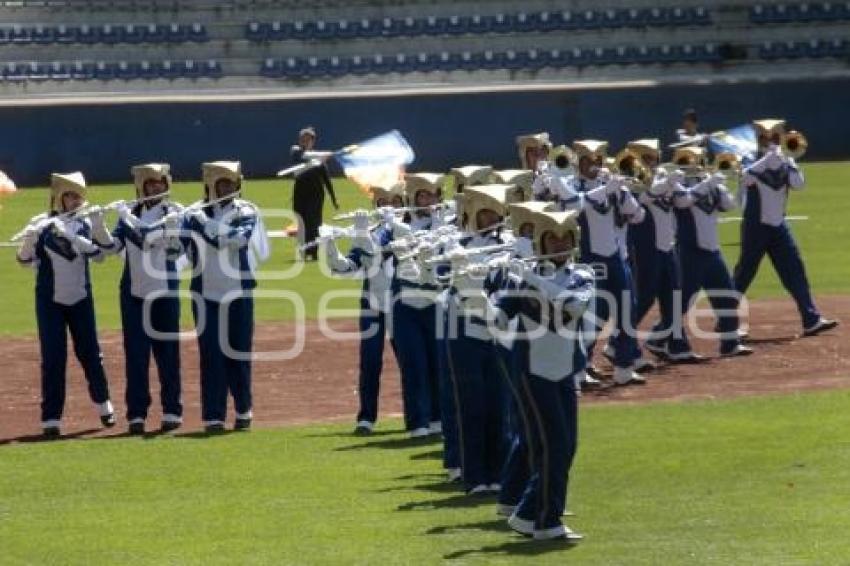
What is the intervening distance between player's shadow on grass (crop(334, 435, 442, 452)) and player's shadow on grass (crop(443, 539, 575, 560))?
4.22 m

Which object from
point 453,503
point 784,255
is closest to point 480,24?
point 784,255

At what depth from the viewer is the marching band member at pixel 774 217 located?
69.9 ft

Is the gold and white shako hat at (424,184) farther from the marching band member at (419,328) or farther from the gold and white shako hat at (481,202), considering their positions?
the gold and white shako hat at (481,202)

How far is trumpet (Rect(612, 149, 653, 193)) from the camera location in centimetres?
1969

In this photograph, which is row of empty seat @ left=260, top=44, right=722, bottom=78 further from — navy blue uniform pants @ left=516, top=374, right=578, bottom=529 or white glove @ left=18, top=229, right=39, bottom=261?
navy blue uniform pants @ left=516, top=374, right=578, bottom=529

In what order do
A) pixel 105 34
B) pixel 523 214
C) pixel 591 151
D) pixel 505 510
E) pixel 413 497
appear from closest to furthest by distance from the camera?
pixel 523 214 < pixel 505 510 < pixel 413 497 < pixel 591 151 < pixel 105 34

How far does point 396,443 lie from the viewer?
16750 mm

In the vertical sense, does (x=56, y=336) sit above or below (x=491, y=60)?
above

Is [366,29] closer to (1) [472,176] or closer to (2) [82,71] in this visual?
(2) [82,71]

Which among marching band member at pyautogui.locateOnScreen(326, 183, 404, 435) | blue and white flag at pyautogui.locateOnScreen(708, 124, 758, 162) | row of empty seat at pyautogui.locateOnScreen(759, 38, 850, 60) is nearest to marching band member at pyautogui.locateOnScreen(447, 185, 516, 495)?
marching band member at pyautogui.locateOnScreen(326, 183, 404, 435)

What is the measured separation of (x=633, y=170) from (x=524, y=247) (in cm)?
730

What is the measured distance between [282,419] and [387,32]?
74.2 ft

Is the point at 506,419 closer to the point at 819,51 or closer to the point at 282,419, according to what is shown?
the point at 282,419

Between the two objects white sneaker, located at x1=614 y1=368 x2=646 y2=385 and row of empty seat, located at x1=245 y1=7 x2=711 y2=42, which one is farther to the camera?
row of empty seat, located at x1=245 y1=7 x2=711 y2=42
